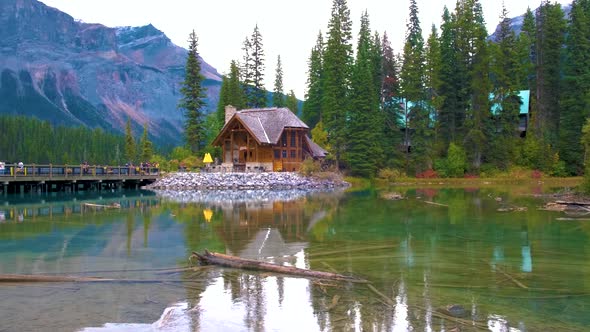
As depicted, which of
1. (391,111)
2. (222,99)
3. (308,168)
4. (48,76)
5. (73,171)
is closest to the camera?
(73,171)

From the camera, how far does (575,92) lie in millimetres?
56344

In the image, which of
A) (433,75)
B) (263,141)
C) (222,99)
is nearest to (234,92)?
(222,99)

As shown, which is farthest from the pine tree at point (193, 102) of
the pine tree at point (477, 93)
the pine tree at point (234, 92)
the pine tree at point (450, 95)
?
the pine tree at point (477, 93)

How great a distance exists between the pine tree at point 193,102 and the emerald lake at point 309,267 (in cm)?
3608

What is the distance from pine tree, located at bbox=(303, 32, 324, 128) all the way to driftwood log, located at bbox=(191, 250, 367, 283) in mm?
56437

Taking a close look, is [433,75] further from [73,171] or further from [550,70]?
[73,171]

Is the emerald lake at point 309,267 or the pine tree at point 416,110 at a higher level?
the pine tree at point 416,110

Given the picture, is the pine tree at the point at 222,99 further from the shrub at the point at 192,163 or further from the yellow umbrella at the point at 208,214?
the yellow umbrella at the point at 208,214

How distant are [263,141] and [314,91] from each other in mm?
18376

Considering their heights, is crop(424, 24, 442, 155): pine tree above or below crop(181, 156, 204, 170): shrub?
above

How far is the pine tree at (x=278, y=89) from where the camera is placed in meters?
75.3

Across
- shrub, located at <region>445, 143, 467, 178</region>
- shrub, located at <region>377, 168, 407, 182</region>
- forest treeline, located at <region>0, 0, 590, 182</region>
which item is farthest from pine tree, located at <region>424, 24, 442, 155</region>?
shrub, located at <region>377, 168, 407, 182</region>

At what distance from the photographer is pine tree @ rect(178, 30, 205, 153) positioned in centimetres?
6126

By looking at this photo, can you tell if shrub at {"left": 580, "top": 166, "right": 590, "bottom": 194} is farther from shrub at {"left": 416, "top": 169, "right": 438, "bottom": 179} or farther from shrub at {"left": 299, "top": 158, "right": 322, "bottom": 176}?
shrub at {"left": 416, "top": 169, "right": 438, "bottom": 179}
